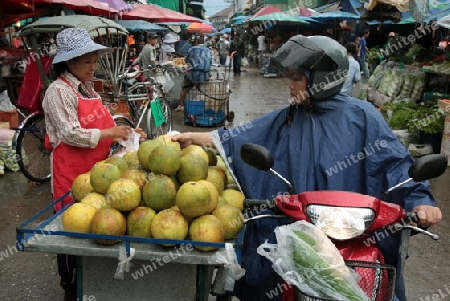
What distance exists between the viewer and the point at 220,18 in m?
79.8

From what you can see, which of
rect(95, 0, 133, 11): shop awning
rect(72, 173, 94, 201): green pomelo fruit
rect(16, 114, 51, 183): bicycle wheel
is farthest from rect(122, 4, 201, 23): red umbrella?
rect(72, 173, 94, 201): green pomelo fruit

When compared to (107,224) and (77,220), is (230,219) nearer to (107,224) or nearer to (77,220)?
(107,224)

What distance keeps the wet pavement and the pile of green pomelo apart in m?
1.77

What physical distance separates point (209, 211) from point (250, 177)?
0.44 metres

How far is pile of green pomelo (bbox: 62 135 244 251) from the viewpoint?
1.92 meters

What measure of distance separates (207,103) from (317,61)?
283 inches

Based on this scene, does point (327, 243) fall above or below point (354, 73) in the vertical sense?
above

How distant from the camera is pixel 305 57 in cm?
211

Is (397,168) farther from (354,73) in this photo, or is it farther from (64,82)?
(354,73)

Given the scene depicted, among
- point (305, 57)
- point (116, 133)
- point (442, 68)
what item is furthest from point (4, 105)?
point (442, 68)

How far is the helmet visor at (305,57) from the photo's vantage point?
6.91 ft

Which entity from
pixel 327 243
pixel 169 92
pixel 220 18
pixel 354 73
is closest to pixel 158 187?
pixel 327 243

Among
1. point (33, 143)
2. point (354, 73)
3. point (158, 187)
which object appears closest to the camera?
point (158, 187)

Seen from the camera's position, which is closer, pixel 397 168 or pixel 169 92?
pixel 397 168
